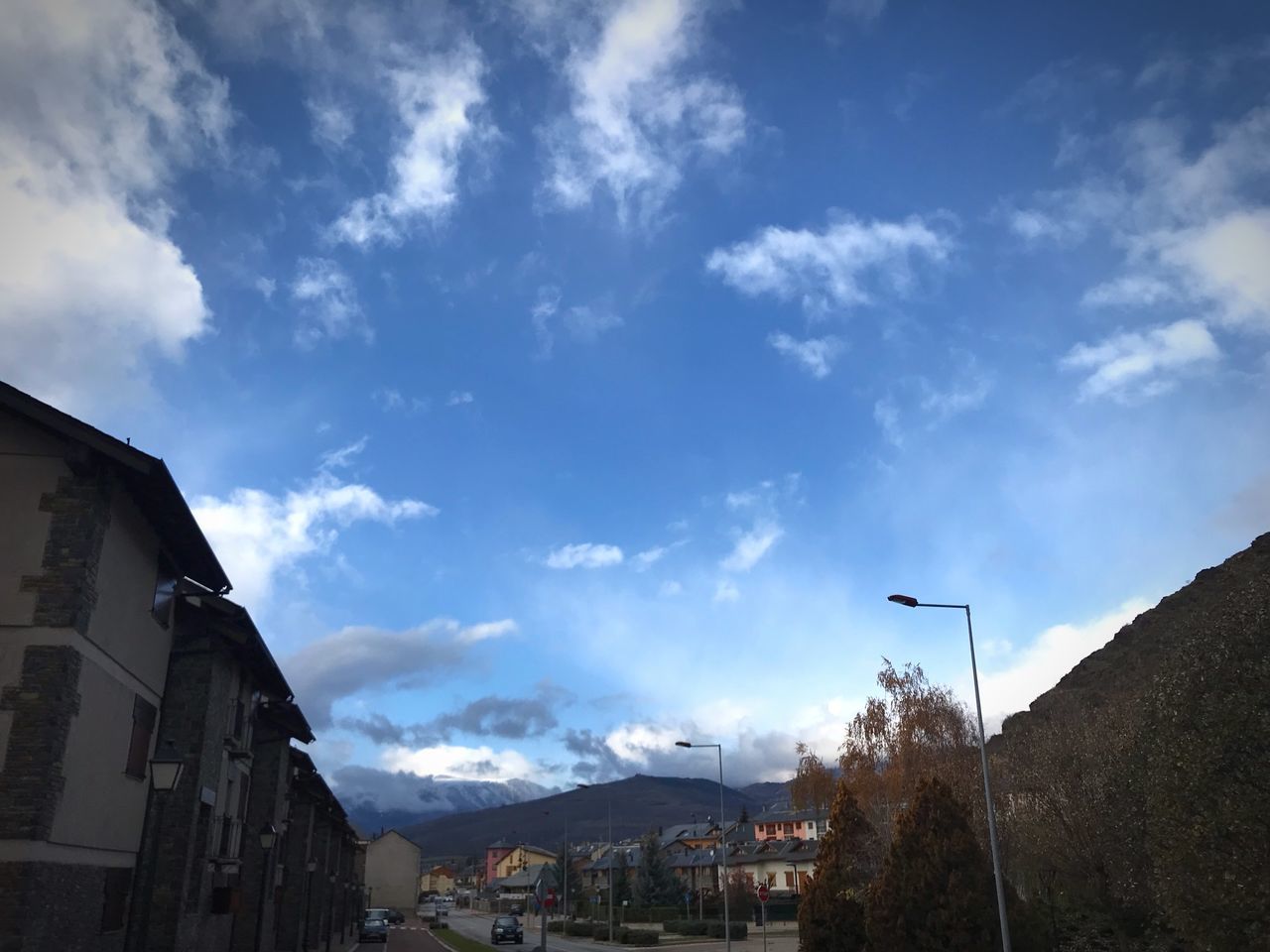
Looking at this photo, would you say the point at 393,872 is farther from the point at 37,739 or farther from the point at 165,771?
the point at 37,739

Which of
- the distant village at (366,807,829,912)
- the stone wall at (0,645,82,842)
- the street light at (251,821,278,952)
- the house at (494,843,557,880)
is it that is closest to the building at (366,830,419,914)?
the distant village at (366,807,829,912)

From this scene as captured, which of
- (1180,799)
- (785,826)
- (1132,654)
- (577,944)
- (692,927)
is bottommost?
(577,944)

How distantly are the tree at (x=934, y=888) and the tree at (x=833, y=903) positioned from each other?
2.97 m

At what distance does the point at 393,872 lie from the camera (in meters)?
121

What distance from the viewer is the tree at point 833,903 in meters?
28.3

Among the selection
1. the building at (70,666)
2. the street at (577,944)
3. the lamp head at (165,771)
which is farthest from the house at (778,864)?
the lamp head at (165,771)

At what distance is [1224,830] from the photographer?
15828 mm

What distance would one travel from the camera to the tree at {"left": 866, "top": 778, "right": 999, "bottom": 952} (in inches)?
924

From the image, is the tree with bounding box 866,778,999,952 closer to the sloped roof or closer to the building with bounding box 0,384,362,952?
the building with bounding box 0,384,362,952

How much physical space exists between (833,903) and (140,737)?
2041 centimetres

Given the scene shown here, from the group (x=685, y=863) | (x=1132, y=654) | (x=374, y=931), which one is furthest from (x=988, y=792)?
(x=685, y=863)

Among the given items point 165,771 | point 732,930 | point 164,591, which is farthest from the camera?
point 732,930

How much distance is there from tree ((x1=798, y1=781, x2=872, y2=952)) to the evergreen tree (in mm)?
58241

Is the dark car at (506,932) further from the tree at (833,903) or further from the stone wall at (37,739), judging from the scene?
the stone wall at (37,739)
